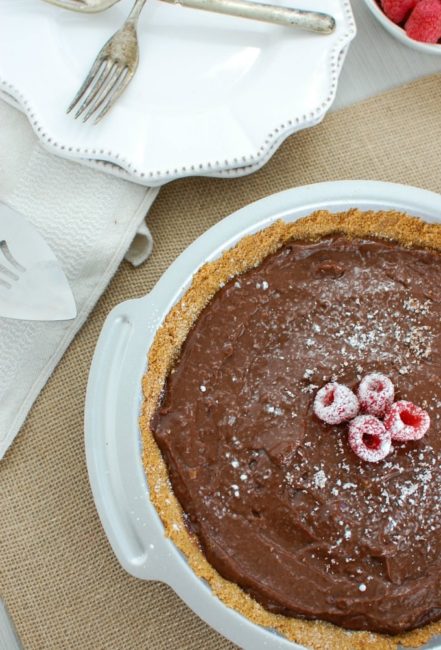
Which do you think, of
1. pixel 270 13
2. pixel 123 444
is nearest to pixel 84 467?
pixel 123 444

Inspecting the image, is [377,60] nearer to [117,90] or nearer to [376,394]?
[117,90]

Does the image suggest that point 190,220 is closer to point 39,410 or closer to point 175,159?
point 175,159

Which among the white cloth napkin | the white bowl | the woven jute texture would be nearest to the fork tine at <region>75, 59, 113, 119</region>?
the white cloth napkin

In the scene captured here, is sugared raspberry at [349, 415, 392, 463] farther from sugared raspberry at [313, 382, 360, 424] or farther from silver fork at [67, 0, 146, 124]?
silver fork at [67, 0, 146, 124]

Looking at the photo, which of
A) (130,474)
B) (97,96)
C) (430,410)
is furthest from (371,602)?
(97,96)

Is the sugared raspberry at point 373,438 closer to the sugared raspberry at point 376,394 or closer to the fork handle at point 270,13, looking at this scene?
the sugared raspberry at point 376,394

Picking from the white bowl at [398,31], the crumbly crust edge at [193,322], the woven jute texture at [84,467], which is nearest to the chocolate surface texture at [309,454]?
the crumbly crust edge at [193,322]
